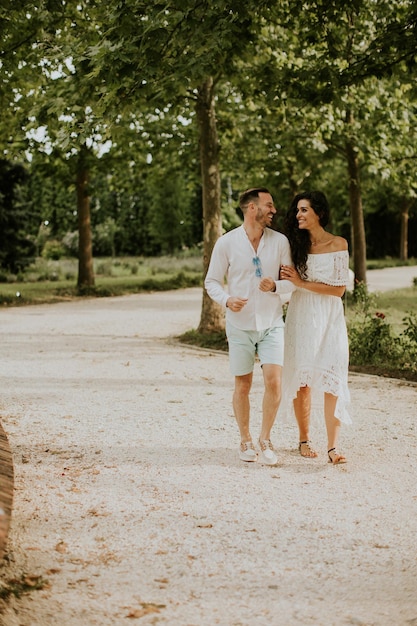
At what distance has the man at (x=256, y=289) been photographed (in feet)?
19.2

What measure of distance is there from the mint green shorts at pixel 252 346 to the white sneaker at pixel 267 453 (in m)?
0.55

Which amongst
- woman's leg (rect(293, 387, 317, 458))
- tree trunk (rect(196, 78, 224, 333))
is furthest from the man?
tree trunk (rect(196, 78, 224, 333))

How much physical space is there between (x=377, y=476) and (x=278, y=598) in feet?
7.18

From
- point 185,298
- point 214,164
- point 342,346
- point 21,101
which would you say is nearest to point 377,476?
point 342,346

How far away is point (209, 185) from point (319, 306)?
756cm

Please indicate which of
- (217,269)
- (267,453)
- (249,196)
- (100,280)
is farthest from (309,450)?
(100,280)

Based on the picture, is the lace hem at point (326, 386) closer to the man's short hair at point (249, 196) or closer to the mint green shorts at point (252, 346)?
the mint green shorts at point (252, 346)

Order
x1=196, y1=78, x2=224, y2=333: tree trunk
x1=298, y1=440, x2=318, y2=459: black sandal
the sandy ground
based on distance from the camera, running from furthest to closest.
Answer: x1=196, y1=78, x2=224, y2=333: tree trunk → x1=298, y1=440, x2=318, y2=459: black sandal → the sandy ground

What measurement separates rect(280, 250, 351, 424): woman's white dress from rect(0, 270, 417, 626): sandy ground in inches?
24.4

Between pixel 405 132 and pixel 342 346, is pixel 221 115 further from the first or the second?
pixel 342 346

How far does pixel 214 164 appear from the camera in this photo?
43.6 feet

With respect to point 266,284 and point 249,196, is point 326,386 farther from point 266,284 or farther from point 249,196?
point 249,196

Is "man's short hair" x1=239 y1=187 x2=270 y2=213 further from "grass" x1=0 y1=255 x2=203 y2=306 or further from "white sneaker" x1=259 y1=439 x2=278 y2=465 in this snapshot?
"grass" x1=0 y1=255 x2=203 y2=306

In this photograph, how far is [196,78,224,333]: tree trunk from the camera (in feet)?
43.4
